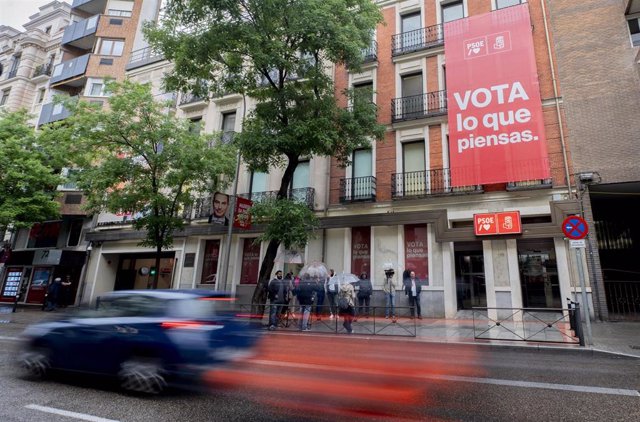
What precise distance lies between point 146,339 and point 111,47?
30.1 meters

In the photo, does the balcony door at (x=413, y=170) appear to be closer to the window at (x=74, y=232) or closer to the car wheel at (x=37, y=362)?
the car wheel at (x=37, y=362)

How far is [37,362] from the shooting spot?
5.81 meters

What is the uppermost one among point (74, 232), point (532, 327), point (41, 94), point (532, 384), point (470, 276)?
point (41, 94)

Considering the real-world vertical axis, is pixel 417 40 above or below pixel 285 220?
above

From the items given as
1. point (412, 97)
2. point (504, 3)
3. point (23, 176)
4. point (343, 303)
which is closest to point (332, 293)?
point (343, 303)

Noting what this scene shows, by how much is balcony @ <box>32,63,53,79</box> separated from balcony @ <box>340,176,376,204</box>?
1128 inches

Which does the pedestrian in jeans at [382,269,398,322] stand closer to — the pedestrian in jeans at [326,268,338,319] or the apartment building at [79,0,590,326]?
the apartment building at [79,0,590,326]

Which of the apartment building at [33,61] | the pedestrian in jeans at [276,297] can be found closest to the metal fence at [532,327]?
the pedestrian in jeans at [276,297]

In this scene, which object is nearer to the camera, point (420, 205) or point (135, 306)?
point (135, 306)

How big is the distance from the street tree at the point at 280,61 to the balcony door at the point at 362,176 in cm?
302

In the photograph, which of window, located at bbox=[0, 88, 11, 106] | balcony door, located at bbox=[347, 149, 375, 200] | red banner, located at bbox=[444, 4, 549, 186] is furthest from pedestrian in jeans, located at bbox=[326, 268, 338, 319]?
window, located at bbox=[0, 88, 11, 106]

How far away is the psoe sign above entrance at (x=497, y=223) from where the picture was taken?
13.7 m

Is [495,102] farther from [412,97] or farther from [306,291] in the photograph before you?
[306,291]

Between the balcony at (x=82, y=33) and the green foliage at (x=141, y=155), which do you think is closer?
the green foliage at (x=141, y=155)
